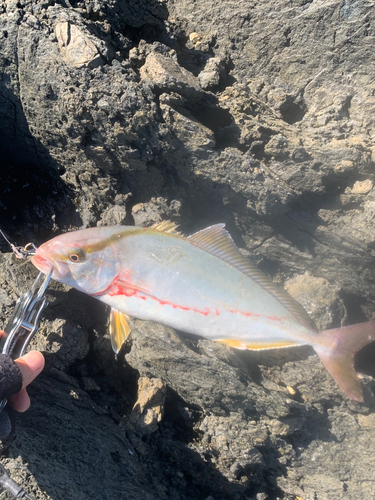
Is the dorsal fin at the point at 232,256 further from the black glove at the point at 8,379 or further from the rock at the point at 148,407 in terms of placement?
the black glove at the point at 8,379

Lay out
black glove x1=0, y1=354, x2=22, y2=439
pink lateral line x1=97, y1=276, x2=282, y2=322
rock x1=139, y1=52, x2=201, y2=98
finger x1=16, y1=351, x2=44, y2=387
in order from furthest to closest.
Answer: rock x1=139, y1=52, x2=201, y2=98
pink lateral line x1=97, y1=276, x2=282, y2=322
finger x1=16, y1=351, x2=44, y2=387
black glove x1=0, y1=354, x2=22, y2=439

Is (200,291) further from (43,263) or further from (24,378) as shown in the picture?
(24,378)

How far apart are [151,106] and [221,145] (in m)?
0.55

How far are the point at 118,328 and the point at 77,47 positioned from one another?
180cm

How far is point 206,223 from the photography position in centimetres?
233

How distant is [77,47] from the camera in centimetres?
187

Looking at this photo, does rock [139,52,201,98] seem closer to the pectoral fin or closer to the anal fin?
the pectoral fin

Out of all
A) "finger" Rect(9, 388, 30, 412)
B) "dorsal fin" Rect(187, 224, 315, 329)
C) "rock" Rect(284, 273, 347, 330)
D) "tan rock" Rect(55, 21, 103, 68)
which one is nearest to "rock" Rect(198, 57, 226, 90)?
"tan rock" Rect(55, 21, 103, 68)

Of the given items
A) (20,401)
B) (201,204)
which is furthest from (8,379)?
(201,204)

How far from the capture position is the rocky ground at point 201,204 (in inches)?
76.5

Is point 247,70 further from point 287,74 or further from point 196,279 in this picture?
point 196,279

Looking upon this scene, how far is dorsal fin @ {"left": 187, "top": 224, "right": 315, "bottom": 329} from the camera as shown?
1880mm

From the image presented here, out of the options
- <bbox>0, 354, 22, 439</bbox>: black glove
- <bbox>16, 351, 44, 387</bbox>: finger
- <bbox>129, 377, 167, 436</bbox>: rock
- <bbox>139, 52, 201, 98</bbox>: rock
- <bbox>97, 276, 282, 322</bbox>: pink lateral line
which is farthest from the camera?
<bbox>129, 377, 167, 436</bbox>: rock

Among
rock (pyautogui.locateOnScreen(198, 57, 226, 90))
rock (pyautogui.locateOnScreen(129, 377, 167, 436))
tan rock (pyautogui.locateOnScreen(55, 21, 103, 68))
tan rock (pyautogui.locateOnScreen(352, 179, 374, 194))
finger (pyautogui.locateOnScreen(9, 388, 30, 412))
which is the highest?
tan rock (pyautogui.locateOnScreen(55, 21, 103, 68))
